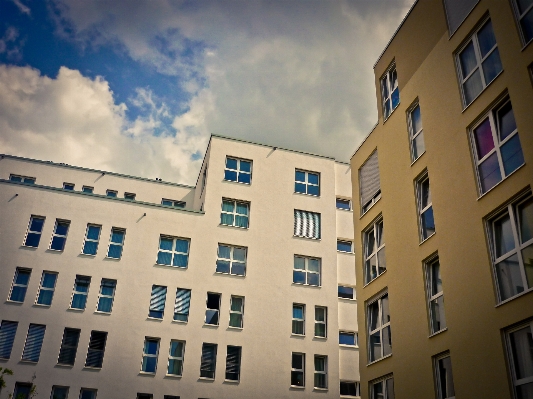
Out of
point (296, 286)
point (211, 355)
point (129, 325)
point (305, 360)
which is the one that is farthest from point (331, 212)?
point (129, 325)

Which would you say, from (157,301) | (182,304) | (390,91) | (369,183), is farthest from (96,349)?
(390,91)

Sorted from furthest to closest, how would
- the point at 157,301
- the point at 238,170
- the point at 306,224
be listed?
the point at 238,170, the point at 306,224, the point at 157,301

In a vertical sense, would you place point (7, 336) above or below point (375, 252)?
below

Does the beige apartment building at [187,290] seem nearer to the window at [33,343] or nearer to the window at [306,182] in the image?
the window at [33,343]

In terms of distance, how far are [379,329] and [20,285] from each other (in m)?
20.8

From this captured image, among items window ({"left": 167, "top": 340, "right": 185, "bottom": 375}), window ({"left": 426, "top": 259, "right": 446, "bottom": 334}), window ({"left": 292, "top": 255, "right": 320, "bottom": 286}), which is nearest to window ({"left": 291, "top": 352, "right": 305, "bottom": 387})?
window ({"left": 292, "top": 255, "right": 320, "bottom": 286})

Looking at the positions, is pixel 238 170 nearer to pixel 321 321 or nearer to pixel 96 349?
pixel 321 321

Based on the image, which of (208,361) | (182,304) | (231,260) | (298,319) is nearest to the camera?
(208,361)

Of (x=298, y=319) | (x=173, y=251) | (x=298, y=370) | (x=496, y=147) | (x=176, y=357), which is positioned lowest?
(x=298, y=370)

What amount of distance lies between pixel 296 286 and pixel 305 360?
4462mm

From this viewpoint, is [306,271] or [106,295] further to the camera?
[306,271]

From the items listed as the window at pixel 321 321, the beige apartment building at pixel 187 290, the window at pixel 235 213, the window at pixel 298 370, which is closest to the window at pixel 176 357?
the beige apartment building at pixel 187 290

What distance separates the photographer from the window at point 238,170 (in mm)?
36844

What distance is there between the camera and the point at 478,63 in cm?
1559
